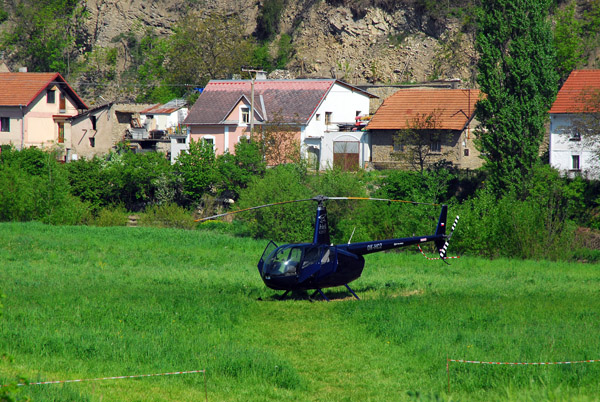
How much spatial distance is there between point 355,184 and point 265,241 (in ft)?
22.9

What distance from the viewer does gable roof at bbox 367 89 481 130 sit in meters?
51.3

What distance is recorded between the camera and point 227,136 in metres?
56.9

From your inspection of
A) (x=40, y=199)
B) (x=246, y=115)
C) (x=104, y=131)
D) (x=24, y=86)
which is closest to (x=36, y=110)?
(x=24, y=86)

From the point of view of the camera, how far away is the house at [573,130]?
41844mm

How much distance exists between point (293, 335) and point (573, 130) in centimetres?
2999

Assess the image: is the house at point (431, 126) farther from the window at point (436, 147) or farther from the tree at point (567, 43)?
the tree at point (567, 43)

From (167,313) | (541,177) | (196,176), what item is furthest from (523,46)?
(167,313)

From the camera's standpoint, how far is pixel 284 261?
19.7 meters

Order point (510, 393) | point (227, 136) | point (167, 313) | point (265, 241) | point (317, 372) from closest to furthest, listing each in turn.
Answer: point (510, 393) → point (317, 372) → point (167, 313) → point (265, 241) → point (227, 136)

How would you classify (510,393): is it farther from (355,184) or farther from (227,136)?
(227,136)

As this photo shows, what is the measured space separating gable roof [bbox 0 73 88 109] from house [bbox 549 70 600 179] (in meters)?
41.7

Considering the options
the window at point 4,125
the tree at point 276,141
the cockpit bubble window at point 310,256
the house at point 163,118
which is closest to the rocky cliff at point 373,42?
the house at point 163,118

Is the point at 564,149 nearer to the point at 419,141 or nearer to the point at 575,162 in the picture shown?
the point at 575,162

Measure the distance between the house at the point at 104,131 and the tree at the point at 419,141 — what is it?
24282mm
